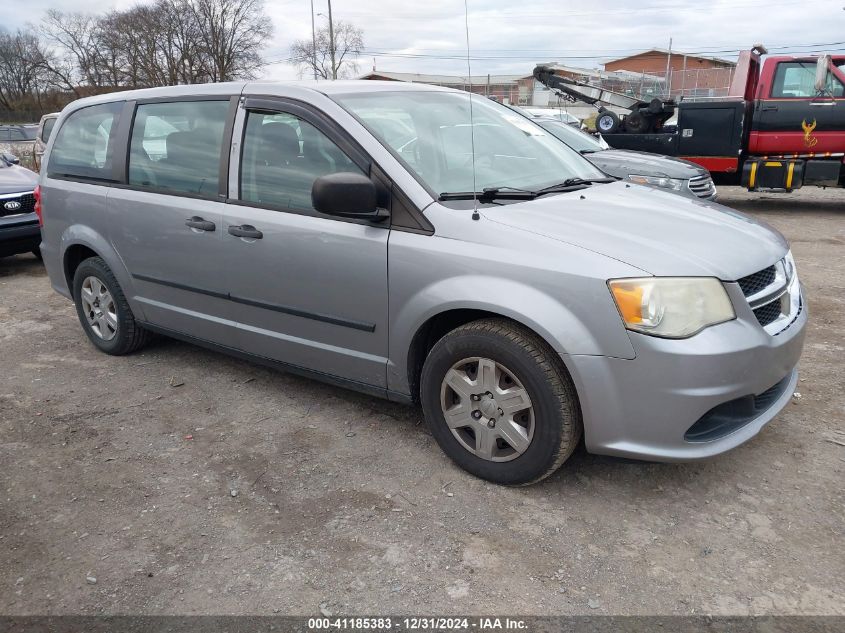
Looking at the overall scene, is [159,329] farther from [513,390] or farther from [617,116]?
[617,116]

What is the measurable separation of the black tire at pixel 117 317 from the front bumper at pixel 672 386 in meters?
3.23

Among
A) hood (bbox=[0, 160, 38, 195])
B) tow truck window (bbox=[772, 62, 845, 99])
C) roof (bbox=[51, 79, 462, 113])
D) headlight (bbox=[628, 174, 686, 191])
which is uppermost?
tow truck window (bbox=[772, 62, 845, 99])

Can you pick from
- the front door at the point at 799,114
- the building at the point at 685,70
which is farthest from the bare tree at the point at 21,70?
the front door at the point at 799,114

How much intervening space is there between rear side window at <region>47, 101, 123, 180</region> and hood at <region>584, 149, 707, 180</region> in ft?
17.4

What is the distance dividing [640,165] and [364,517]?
21.9 ft

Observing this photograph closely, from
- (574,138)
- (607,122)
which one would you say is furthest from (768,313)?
(607,122)

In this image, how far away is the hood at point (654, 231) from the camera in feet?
8.75

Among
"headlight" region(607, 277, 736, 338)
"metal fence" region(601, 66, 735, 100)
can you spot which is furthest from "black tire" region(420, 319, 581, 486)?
"metal fence" region(601, 66, 735, 100)

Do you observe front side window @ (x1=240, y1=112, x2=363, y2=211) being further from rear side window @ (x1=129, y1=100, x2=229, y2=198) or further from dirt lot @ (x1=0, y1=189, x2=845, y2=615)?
dirt lot @ (x1=0, y1=189, x2=845, y2=615)

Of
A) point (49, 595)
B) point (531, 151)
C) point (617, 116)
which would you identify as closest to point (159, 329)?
point (49, 595)

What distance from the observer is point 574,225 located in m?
2.87

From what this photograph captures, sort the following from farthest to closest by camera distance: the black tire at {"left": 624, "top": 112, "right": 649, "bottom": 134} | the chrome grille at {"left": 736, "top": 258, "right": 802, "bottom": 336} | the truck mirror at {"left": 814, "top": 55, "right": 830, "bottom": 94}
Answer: the black tire at {"left": 624, "top": 112, "right": 649, "bottom": 134} < the truck mirror at {"left": 814, "top": 55, "right": 830, "bottom": 94} < the chrome grille at {"left": 736, "top": 258, "right": 802, "bottom": 336}

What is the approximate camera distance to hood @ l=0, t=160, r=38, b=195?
7.71 metres

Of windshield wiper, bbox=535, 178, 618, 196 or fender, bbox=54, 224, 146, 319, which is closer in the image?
windshield wiper, bbox=535, 178, 618, 196
